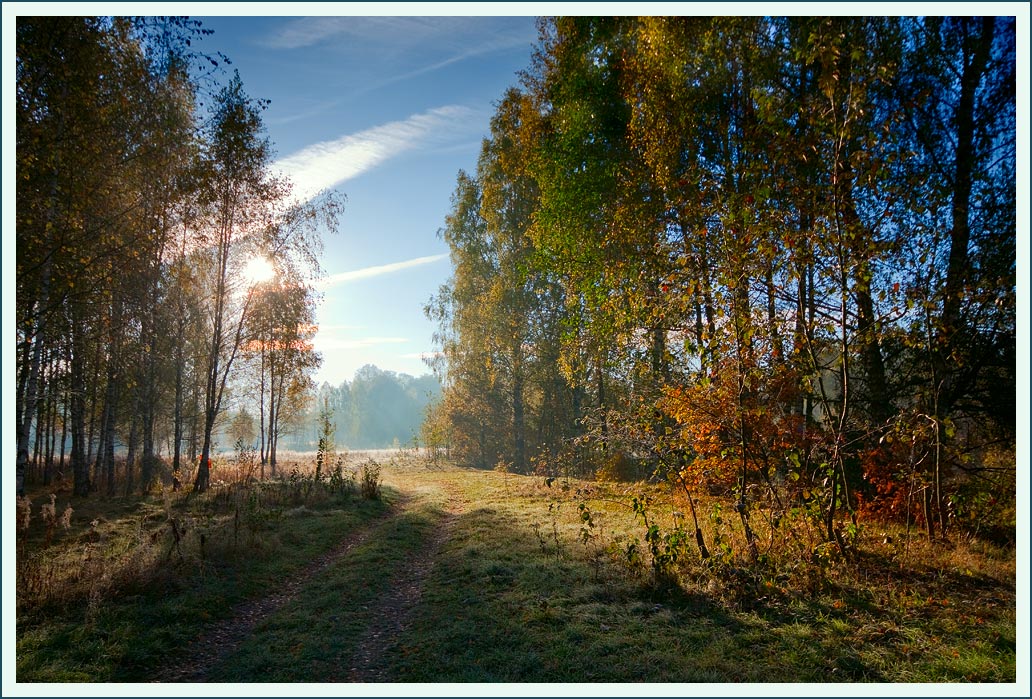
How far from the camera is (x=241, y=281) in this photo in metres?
16.1

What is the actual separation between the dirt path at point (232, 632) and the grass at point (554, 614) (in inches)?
5.3

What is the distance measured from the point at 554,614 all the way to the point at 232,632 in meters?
3.83

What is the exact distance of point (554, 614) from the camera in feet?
18.7

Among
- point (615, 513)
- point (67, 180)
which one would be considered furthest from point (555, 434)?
point (67, 180)

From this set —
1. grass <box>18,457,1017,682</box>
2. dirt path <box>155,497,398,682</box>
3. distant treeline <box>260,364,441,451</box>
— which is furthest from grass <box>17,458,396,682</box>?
distant treeline <box>260,364,441,451</box>

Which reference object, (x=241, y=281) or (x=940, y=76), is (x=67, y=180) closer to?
(x=241, y=281)

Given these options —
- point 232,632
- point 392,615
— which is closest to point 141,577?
point 232,632

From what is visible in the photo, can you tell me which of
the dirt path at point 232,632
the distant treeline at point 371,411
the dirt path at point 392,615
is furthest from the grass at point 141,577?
the distant treeline at point 371,411

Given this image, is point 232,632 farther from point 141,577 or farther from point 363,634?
point 141,577

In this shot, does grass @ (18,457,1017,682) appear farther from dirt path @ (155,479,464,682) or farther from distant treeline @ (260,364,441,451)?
distant treeline @ (260,364,441,451)

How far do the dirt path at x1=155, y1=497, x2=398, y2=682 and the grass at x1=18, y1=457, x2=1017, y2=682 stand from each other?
13 cm

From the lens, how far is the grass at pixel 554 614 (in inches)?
178

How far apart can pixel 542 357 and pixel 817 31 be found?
17363 mm

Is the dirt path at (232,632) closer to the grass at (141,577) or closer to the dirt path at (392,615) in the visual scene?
the grass at (141,577)
